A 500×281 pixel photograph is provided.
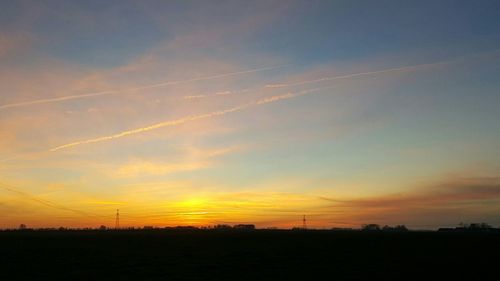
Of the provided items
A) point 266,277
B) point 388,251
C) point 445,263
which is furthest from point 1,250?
point 445,263

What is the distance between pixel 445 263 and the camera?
208ft

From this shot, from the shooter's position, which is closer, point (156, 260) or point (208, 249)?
point (156, 260)

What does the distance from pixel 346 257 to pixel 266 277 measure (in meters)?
20.2

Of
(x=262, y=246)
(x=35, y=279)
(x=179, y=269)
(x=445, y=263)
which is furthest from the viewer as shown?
(x=262, y=246)

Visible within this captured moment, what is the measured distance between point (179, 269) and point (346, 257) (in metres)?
22.5

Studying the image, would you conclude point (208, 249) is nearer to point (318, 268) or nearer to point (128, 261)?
point (128, 261)

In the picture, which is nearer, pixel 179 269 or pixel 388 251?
pixel 179 269

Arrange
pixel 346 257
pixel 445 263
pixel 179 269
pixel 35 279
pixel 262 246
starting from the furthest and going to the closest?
pixel 262 246, pixel 346 257, pixel 445 263, pixel 179 269, pixel 35 279

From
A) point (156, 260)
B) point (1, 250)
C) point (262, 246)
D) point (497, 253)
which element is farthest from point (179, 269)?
point (497, 253)

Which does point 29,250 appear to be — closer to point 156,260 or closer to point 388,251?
point 156,260

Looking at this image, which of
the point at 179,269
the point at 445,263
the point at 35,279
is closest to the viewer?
the point at 35,279

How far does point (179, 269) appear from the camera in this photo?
189 feet

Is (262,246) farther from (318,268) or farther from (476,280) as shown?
(476,280)

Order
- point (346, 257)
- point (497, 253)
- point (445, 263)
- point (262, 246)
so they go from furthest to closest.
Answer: point (262, 246)
point (497, 253)
point (346, 257)
point (445, 263)
